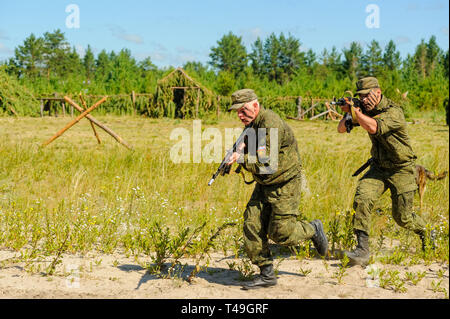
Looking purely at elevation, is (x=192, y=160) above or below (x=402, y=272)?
above

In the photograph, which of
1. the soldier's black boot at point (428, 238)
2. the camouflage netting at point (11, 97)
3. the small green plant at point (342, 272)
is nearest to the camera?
the small green plant at point (342, 272)

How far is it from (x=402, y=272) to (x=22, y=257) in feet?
11.8

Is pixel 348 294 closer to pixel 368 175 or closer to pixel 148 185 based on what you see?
pixel 368 175

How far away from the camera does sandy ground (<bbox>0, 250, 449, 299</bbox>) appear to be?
3658 millimetres

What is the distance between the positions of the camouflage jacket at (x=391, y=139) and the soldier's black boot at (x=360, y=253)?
0.72 meters

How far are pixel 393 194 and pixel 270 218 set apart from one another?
4.79 ft

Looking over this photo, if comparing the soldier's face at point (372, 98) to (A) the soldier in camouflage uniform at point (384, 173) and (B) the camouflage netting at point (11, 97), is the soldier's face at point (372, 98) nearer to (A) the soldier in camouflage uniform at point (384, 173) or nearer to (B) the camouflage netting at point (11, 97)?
(A) the soldier in camouflage uniform at point (384, 173)

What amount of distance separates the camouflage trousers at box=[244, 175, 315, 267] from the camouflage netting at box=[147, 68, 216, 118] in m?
24.5

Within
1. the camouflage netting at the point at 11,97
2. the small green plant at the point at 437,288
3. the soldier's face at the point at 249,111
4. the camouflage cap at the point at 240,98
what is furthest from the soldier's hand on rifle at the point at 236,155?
the camouflage netting at the point at 11,97

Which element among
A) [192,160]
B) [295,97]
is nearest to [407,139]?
[192,160]

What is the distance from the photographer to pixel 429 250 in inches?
184

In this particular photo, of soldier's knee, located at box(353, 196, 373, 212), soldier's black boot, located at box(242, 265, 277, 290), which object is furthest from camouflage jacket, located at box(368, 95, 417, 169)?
soldier's black boot, located at box(242, 265, 277, 290)

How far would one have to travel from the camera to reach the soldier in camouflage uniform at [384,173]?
443cm

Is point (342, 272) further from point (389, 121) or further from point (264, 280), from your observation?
point (389, 121)
